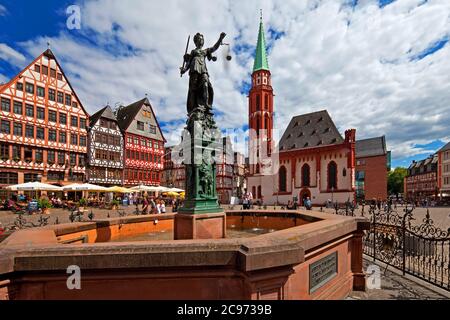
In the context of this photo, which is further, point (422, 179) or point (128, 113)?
point (422, 179)

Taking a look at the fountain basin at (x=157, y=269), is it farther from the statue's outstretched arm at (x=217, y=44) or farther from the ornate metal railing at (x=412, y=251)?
the statue's outstretched arm at (x=217, y=44)

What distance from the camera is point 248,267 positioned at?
2355mm

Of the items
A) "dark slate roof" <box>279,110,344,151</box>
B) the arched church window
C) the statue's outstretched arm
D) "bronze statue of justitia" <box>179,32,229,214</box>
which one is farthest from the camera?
"dark slate roof" <box>279,110,344,151</box>

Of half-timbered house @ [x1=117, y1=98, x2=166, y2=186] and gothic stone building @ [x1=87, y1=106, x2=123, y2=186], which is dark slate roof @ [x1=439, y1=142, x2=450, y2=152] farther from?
gothic stone building @ [x1=87, y1=106, x2=123, y2=186]

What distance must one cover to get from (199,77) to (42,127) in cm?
3133

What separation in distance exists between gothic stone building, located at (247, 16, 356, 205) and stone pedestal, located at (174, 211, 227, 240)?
129ft

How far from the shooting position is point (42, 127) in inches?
1141

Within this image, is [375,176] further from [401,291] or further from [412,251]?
[401,291]

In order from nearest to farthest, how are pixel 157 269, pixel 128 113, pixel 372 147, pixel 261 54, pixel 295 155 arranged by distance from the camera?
pixel 157 269 → pixel 128 113 → pixel 295 155 → pixel 261 54 → pixel 372 147

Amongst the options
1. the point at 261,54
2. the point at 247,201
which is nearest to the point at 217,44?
the point at 247,201

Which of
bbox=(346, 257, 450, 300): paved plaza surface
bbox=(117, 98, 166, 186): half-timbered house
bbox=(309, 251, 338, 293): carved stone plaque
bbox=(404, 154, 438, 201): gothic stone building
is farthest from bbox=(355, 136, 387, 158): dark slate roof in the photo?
bbox=(309, 251, 338, 293): carved stone plaque

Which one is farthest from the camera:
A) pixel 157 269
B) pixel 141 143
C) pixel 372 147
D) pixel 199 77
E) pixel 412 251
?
pixel 372 147

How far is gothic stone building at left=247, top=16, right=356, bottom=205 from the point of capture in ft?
133

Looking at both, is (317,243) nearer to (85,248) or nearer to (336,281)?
(336,281)
